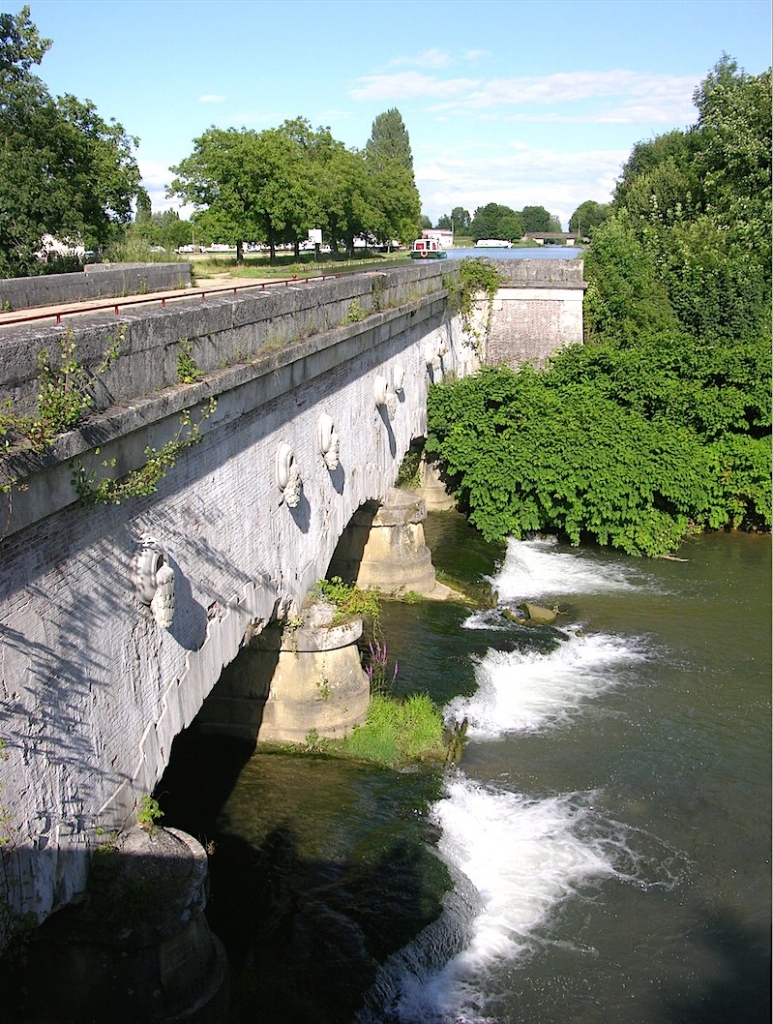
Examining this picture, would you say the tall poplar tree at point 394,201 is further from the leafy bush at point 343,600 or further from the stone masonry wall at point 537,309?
the leafy bush at point 343,600

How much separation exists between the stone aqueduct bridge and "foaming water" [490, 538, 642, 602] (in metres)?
5.61

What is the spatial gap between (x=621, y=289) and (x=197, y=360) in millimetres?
18940

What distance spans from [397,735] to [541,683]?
2838mm

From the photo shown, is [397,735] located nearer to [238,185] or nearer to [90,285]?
[90,285]

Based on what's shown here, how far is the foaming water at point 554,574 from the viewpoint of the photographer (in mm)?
Result: 17000

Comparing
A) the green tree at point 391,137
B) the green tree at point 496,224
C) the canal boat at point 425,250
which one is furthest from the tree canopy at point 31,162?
the green tree at point 496,224

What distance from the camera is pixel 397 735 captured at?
37.8 feet

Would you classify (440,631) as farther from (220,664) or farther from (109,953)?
(109,953)

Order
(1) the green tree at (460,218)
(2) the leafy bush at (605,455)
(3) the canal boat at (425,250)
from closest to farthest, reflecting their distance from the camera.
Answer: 1. (2) the leafy bush at (605,455)
2. (3) the canal boat at (425,250)
3. (1) the green tree at (460,218)

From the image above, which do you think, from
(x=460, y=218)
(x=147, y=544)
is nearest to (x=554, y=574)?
(x=147, y=544)

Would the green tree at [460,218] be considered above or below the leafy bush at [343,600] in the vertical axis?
above

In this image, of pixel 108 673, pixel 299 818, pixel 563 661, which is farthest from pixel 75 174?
pixel 108 673

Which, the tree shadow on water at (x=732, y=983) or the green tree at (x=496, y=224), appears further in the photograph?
the green tree at (x=496, y=224)

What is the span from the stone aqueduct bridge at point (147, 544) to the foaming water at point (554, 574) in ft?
18.4
